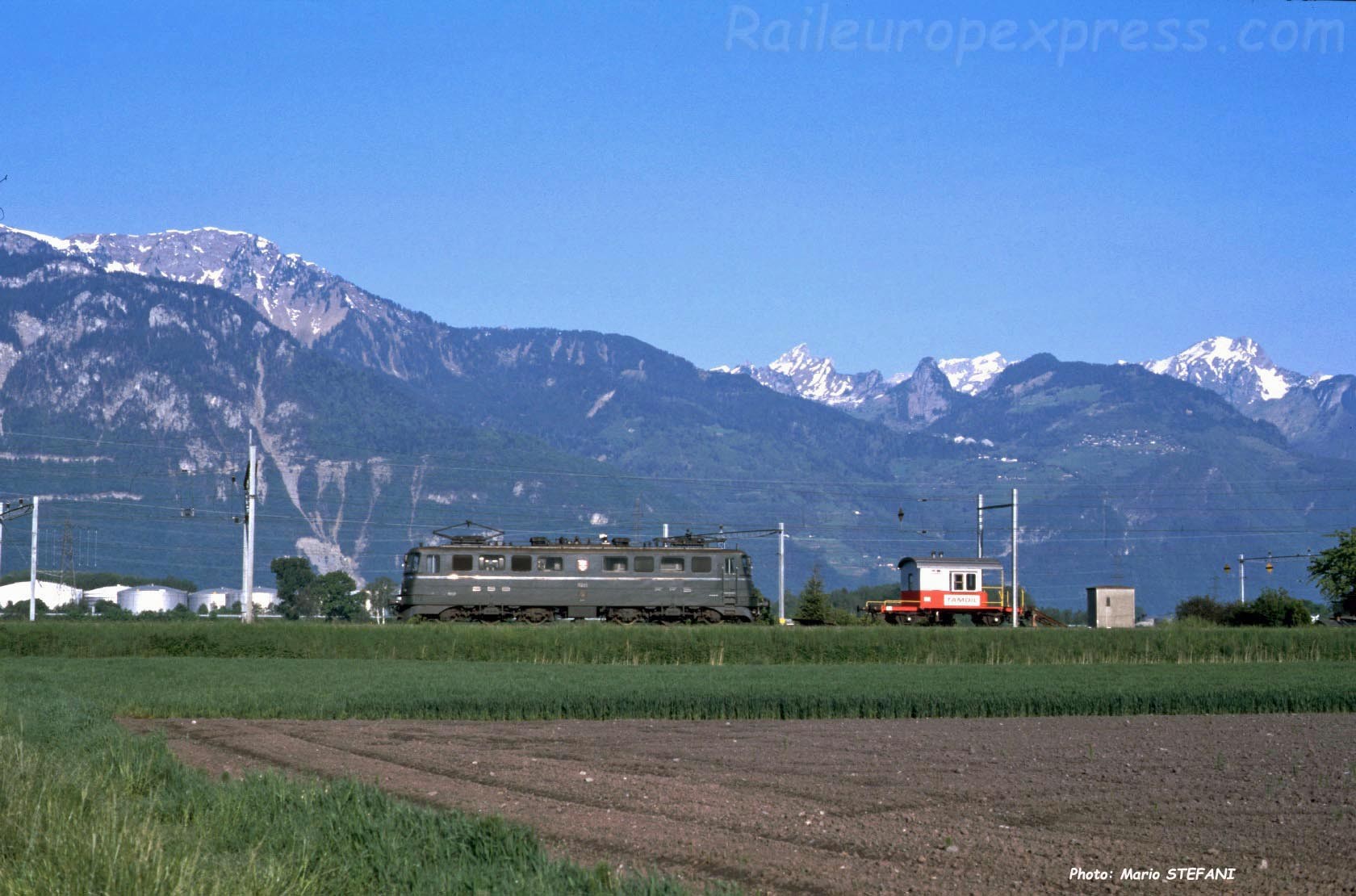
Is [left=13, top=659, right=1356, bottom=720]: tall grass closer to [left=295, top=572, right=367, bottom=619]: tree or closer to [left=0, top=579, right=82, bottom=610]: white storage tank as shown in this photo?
[left=295, top=572, right=367, bottom=619]: tree

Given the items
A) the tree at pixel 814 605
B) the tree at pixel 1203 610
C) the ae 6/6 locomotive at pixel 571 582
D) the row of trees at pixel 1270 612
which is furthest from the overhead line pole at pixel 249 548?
the tree at pixel 1203 610

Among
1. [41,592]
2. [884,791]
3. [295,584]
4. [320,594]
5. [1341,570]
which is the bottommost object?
[320,594]

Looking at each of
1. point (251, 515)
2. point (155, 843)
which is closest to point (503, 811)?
point (155, 843)

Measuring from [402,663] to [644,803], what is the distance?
90.4 ft

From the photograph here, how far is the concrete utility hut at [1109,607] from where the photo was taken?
72750 mm

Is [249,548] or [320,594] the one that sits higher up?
[249,548]

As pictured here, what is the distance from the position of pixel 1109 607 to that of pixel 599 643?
36594mm

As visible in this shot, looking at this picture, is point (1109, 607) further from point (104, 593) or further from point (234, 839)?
point (104, 593)

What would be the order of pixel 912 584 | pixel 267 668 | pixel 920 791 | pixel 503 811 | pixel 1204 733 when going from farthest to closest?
pixel 912 584 → pixel 267 668 → pixel 1204 733 → pixel 920 791 → pixel 503 811

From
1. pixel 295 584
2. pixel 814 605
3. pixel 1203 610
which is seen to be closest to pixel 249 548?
pixel 814 605

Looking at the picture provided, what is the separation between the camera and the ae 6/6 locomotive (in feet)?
184

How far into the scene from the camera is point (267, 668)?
40.2 metres

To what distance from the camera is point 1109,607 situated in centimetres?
7356

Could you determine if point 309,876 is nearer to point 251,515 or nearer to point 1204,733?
point 1204,733
